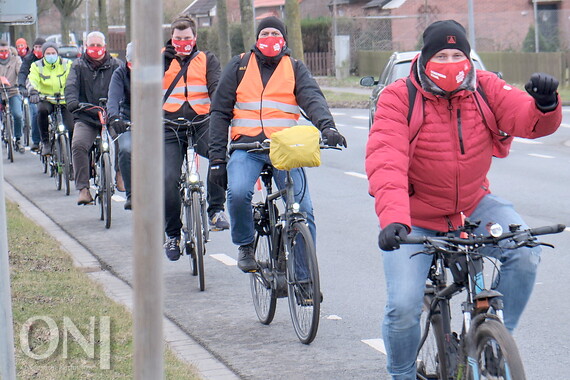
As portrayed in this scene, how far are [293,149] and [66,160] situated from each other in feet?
26.5

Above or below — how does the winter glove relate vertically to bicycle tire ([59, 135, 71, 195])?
above

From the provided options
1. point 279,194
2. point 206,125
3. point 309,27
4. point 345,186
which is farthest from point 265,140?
point 309,27

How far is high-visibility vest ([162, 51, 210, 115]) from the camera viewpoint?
8.66 metres

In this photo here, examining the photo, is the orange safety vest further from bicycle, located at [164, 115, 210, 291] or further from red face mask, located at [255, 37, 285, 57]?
bicycle, located at [164, 115, 210, 291]

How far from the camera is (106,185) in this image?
1157 centimetres

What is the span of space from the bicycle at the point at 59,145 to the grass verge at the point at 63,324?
4538 mm

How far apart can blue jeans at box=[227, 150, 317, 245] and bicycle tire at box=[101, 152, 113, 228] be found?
458 centimetres

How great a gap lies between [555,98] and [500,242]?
2.03 feet

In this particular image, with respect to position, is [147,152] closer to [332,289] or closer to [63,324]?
[63,324]

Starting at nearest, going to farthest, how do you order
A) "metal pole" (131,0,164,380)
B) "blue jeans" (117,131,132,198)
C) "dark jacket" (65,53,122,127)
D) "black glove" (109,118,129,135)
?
"metal pole" (131,0,164,380) → "black glove" (109,118,129,135) → "blue jeans" (117,131,132,198) → "dark jacket" (65,53,122,127)

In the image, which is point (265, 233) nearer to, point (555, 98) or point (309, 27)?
point (555, 98)

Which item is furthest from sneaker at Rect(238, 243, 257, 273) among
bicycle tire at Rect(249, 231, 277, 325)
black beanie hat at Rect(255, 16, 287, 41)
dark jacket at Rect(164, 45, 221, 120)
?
dark jacket at Rect(164, 45, 221, 120)

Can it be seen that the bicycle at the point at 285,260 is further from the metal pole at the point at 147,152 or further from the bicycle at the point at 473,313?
the metal pole at the point at 147,152

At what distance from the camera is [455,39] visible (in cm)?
462
